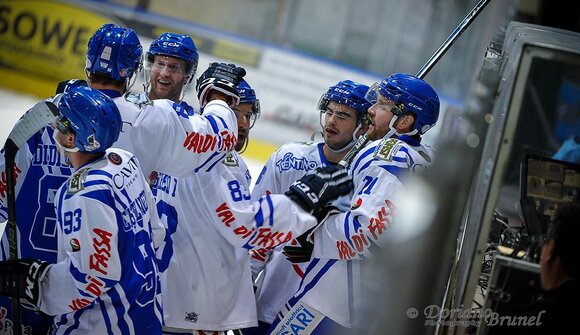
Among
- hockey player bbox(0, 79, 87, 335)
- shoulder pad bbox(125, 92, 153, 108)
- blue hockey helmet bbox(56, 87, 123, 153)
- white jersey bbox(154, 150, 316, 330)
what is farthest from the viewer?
white jersey bbox(154, 150, 316, 330)

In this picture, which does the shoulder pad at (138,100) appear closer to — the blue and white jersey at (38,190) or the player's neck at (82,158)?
the blue and white jersey at (38,190)

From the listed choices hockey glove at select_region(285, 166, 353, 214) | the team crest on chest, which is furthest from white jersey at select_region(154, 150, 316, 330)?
hockey glove at select_region(285, 166, 353, 214)

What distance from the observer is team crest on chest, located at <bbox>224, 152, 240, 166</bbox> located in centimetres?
271

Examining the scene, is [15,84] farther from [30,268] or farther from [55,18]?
[30,268]

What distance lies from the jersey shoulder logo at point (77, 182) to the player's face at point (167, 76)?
103 centimetres

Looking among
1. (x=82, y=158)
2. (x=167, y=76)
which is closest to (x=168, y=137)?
(x=82, y=158)

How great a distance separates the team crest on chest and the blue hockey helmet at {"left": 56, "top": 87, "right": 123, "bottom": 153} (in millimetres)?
619

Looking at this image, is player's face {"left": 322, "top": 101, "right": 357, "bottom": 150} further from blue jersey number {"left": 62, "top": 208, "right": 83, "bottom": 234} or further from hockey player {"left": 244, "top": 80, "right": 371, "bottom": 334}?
blue jersey number {"left": 62, "top": 208, "right": 83, "bottom": 234}

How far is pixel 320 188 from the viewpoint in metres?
2.47

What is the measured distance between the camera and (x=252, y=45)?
886 centimetres

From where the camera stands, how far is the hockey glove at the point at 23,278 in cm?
213

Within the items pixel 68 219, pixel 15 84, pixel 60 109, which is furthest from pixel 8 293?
pixel 15 84

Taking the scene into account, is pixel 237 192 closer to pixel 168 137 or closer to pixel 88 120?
pixel 168 137

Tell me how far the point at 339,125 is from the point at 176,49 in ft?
2.34
